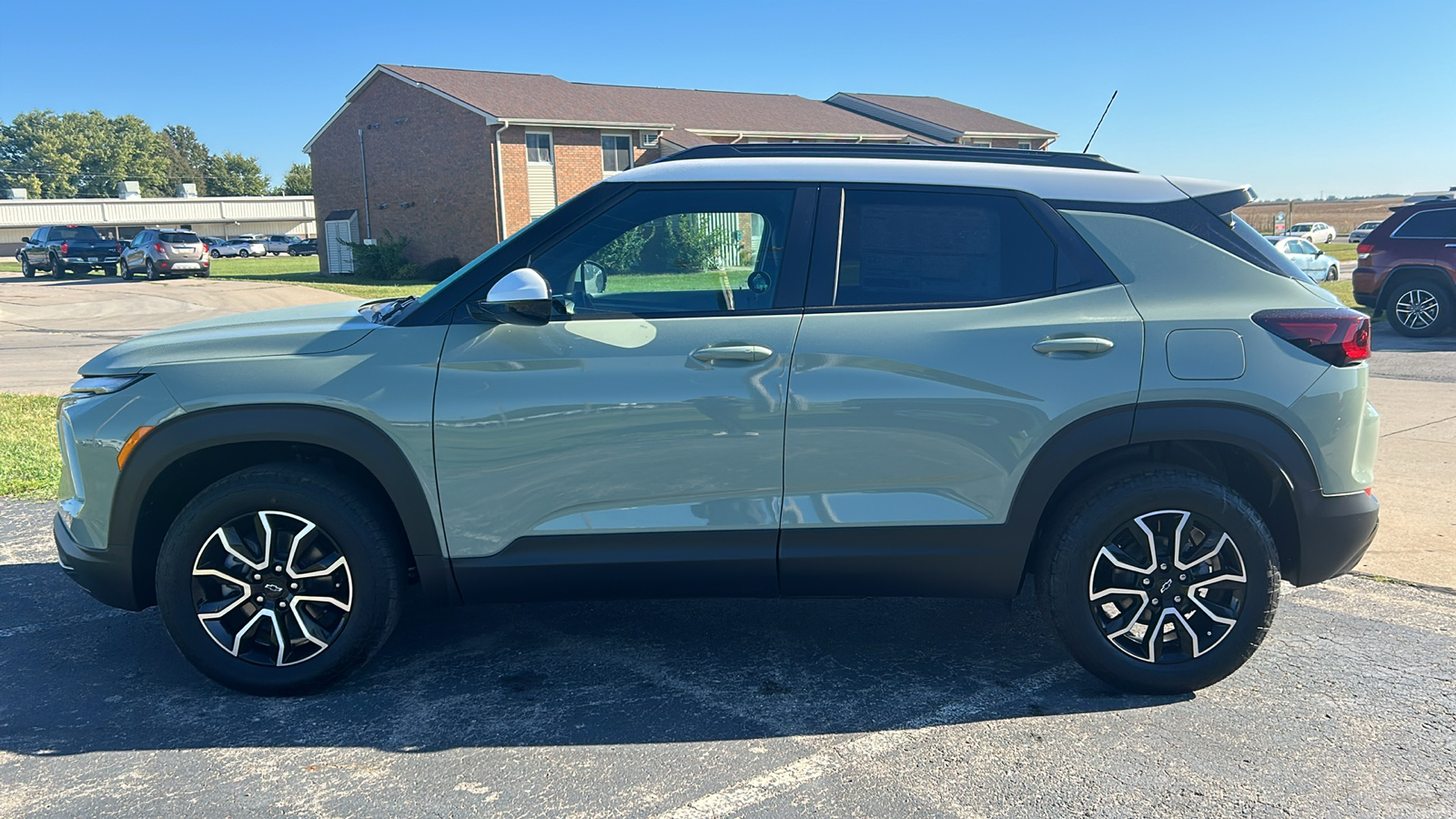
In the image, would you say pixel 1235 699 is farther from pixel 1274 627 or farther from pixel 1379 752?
pixel 1274 627

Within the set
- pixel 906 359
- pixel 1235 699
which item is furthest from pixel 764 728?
pixel 1235 699

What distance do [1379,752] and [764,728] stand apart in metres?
1.93

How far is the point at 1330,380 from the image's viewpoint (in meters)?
3.53

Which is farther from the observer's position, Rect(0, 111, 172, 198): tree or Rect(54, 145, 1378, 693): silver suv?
Rect(0, 111, 172, 198): tree

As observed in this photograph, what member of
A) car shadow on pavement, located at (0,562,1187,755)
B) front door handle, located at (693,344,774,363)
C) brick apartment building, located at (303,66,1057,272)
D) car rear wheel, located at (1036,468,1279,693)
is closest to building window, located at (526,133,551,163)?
brick apartment building, located at (303,66,1057,272)

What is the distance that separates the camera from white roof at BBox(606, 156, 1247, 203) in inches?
146

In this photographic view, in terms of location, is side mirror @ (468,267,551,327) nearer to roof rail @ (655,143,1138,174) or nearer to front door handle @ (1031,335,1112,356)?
roof rail @ (655,143,1138,174)

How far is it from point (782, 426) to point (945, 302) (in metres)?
0.72

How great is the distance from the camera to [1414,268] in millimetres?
14047

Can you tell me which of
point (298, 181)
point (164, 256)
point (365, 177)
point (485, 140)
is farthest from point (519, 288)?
point (298, 181)

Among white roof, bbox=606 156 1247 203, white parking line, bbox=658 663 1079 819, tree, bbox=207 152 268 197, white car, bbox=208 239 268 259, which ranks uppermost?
tree, bbox=207 152 268 197

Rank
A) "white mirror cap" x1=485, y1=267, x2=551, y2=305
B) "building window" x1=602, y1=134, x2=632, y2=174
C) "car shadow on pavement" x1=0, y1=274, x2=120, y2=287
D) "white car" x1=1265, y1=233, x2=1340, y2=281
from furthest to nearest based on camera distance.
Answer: "building window" x1=602, y1=134, x2=632, y2=174
"car shadow on pavement" x1=0, y1=274, x2=120, y2=287
"white car" x1=1265, y1=233, x2=1340, y2=281
"white mirror cap" x1=485, y1=267, x2=551, y2=305

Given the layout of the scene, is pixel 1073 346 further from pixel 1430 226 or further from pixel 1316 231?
pixel 1316 231

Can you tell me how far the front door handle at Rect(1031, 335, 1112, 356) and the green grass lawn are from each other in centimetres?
556
